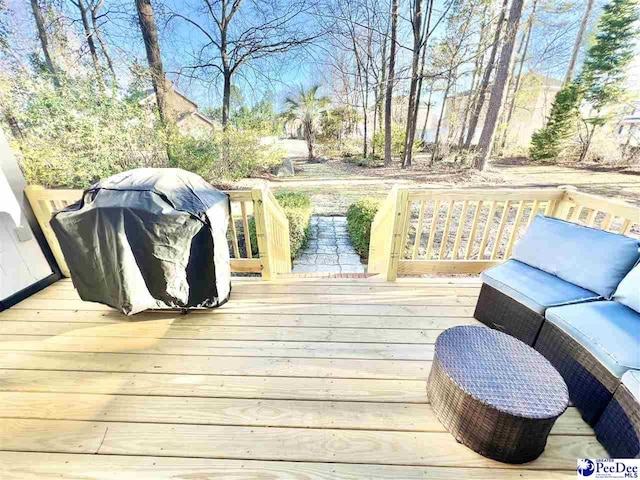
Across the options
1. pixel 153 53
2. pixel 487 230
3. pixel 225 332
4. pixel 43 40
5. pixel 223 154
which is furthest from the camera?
pixel 223 154

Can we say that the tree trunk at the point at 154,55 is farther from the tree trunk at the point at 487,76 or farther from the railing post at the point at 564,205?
the tree trunk at the point at 487,76

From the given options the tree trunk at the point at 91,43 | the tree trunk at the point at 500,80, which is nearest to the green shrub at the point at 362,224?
the tree trunk at the point at 91,43

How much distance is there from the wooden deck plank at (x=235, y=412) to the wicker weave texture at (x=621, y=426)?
101 millimetres

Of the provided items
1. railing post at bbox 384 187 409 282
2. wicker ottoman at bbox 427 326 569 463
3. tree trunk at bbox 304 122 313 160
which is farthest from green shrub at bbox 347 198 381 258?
tree trunk at bbox 304 122 313 160

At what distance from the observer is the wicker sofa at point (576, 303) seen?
1201 mm

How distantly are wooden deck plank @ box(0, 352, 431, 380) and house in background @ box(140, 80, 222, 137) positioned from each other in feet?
14.7

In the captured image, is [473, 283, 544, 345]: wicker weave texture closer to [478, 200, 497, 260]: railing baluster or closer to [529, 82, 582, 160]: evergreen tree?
[478, 200, 497, 260]: railing baluster

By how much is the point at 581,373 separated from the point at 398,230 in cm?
141

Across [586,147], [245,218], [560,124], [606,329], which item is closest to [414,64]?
[560,124]

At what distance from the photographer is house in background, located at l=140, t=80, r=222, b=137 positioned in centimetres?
473

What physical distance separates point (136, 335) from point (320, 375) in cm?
136

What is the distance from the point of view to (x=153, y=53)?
4645 mm

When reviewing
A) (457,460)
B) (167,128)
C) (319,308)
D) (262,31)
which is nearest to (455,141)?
(262,31)

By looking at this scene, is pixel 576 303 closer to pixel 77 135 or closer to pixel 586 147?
pixel 77 135
